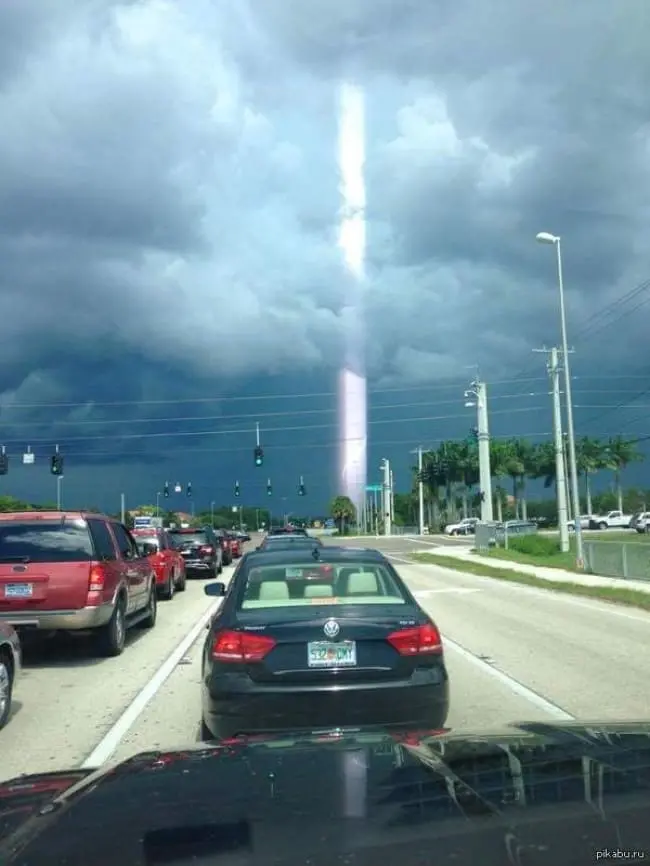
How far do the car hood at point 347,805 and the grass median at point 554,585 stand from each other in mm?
15868

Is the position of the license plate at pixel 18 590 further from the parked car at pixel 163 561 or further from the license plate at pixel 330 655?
the parked car at pixel 163 561

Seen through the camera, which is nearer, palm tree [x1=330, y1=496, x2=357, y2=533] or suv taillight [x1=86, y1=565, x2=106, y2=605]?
suv taillight [x1=86, y1=565, x2=106, y2=605]

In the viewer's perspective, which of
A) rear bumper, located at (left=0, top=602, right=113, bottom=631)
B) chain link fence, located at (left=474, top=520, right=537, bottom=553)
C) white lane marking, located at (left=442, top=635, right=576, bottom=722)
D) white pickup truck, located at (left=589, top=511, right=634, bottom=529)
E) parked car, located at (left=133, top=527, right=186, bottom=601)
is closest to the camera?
white lane marking, located at (left=442, top=635, right=576, bottom=722)

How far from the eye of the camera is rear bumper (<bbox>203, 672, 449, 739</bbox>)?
663 centimetres

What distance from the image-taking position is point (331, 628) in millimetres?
6812

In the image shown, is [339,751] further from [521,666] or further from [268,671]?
[521,666]

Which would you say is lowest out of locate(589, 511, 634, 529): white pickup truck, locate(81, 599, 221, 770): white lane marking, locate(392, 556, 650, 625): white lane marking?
locate(81, 599, 221, 770): white lane marking

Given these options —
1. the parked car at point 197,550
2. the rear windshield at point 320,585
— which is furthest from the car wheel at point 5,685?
the parked car at point 197,550

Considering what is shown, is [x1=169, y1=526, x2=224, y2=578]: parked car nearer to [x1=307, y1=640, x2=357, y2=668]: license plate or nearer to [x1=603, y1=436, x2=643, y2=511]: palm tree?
[x1=307, y1=640, x2=357, y2=668]: license plate

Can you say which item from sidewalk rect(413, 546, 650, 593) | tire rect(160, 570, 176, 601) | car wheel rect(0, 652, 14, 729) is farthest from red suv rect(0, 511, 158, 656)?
sidewalk rect(413, 546, 650, 593)

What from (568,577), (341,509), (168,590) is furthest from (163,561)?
(341,509)

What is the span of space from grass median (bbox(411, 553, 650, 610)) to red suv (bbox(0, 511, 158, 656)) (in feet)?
37.7

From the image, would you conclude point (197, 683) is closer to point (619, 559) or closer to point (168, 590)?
point (168, 590)

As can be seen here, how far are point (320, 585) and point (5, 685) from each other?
128 inches
